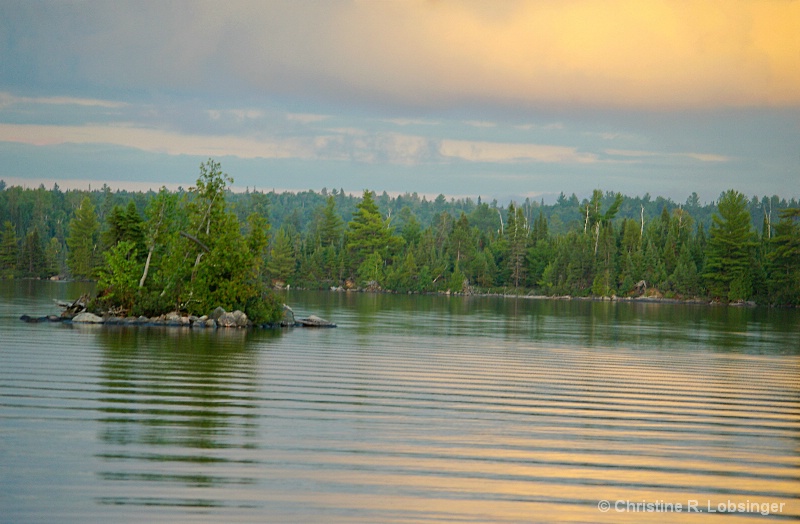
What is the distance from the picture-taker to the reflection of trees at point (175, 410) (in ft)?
36.9

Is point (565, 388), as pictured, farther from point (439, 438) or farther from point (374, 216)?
point (374, 216)

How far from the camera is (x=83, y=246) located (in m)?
123

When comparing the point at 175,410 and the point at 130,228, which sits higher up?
the point at 130,228

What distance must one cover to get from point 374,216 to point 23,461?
125694 millimetres

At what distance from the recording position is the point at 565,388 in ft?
68.3

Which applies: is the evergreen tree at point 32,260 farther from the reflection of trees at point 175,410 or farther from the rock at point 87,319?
the reflection of trees at point 175,410

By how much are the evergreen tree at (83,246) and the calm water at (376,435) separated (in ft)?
321

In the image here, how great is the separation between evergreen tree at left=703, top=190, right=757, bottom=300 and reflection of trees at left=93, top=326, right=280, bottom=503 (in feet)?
305

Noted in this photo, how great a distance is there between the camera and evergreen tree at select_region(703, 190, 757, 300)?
108250 mm

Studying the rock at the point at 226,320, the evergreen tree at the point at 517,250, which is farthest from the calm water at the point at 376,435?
the evergreen tree at the point at 517,250

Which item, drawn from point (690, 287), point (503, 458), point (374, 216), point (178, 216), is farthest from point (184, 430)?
point (374, 216)

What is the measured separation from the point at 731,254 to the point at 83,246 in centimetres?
8613

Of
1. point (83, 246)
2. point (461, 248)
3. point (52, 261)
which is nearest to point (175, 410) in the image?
point (83, 246)

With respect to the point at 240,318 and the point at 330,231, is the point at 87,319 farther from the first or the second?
the point at 330,231
